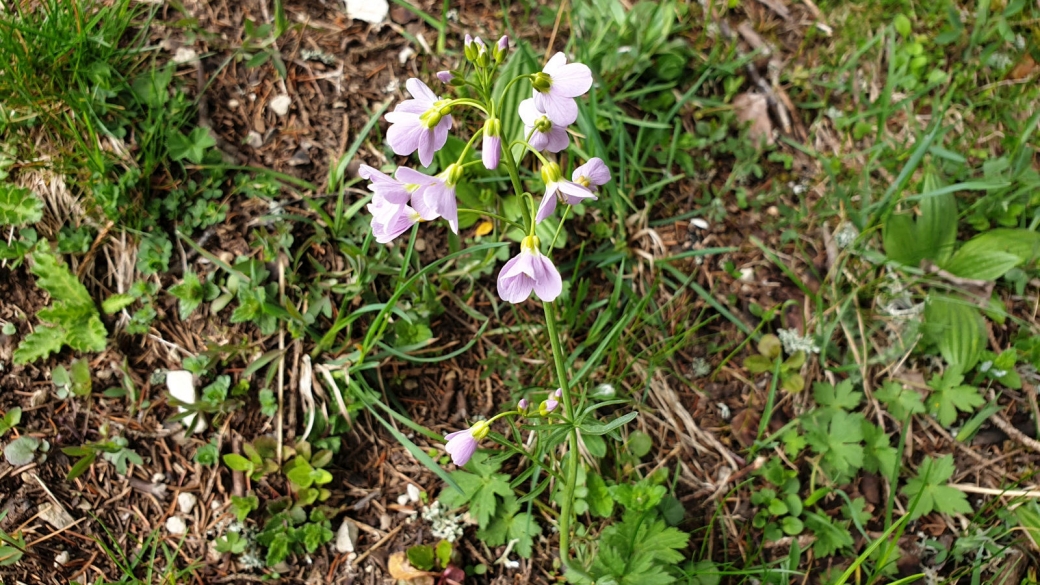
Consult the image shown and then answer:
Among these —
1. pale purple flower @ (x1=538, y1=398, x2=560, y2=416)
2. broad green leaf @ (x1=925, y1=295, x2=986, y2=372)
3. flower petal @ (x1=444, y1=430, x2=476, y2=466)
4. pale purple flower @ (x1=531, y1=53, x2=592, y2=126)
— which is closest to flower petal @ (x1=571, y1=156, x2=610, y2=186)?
pale purple flower @ (x1=531, y1=53, x2=592, y2=126)

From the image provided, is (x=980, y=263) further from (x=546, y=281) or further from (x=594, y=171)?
(x=546, y=281)

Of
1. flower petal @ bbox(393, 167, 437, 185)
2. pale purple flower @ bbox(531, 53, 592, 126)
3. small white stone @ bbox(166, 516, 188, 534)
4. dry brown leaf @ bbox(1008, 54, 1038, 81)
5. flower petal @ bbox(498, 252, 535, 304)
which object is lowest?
small white stone @ bbox(166, 516, 188, 534)

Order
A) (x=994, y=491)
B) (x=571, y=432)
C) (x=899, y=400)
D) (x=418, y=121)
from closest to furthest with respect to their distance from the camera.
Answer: (x=418, y=121) < (x=571, y=432) < (x=994, y=491) < (x=899, y=400)

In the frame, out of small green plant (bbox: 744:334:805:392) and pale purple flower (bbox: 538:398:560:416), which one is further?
small green plant (bbox: 744:334:805:392)

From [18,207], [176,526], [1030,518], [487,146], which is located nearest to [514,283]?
[487,146]

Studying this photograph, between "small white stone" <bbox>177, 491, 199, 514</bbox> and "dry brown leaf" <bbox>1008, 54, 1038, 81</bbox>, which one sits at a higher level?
"dry brown leaf" <bbox>1008, 54, 1038, 81</bbox>

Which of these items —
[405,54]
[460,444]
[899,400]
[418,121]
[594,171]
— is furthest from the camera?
[405,54]

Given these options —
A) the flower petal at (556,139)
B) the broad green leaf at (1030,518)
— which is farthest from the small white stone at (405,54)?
the broad green leaf at (1030,518)

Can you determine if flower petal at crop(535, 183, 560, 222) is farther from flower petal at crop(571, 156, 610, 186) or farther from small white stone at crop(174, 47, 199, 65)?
small white stone at crop(174, 47, 199, 65)

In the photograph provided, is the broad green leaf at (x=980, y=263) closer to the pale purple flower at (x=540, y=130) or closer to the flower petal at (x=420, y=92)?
the pale purple flower at (x=540, y=130)
